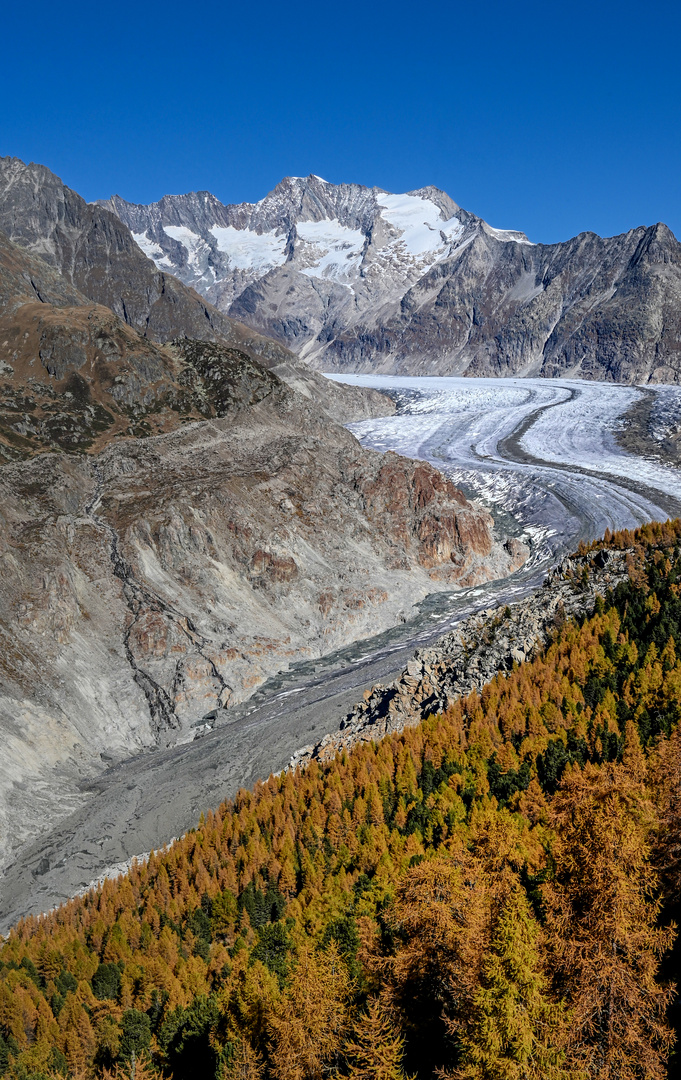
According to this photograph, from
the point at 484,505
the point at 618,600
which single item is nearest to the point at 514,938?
the point at 618,600

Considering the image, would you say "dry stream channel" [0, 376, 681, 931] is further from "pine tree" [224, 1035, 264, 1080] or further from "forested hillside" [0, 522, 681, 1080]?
"pine tree" [224, 1035, 264, 1080]

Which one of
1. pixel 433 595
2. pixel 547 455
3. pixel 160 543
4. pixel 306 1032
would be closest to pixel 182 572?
pixel 160 543

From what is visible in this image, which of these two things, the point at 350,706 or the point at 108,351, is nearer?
the point at 350,706

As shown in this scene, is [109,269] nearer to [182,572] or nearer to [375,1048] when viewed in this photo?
[182,572]

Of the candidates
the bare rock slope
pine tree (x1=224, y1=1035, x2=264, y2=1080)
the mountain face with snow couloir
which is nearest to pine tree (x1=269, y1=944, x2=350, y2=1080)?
pine tree (x1=224, y1=1035, x2=264, y2=1080)

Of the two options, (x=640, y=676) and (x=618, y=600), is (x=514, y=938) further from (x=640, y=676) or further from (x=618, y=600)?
(x=618, y=600)

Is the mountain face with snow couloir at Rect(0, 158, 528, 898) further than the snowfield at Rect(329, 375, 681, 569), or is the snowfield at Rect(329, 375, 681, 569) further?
the snowfield at Rect(329, 375, 681, 569)
